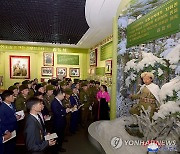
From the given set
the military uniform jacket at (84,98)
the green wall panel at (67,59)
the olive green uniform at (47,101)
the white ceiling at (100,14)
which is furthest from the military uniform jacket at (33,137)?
the green wall panel at (67,59)

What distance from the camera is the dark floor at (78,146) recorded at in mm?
4723

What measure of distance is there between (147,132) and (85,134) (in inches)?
121

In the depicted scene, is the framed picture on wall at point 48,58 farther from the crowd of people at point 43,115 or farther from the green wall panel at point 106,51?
the crowd of people at point 43,115

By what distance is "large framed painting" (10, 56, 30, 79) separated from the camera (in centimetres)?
1211

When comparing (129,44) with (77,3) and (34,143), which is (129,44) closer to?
(77,3)

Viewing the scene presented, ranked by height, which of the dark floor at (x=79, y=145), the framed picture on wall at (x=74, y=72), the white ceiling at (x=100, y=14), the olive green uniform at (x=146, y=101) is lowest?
the dark floor at (x=79, y=145)

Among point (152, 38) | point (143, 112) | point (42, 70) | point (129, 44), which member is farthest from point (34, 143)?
point (42, 70)

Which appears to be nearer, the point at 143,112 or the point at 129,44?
the point at 143,112

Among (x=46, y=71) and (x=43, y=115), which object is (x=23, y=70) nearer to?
(x=46, y=71)

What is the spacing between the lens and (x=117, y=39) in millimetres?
5410

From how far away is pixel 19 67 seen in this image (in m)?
12.2

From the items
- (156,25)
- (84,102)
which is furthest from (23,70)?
(156,25)

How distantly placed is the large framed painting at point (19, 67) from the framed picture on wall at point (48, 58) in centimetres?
104

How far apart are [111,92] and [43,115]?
2.09 meters
